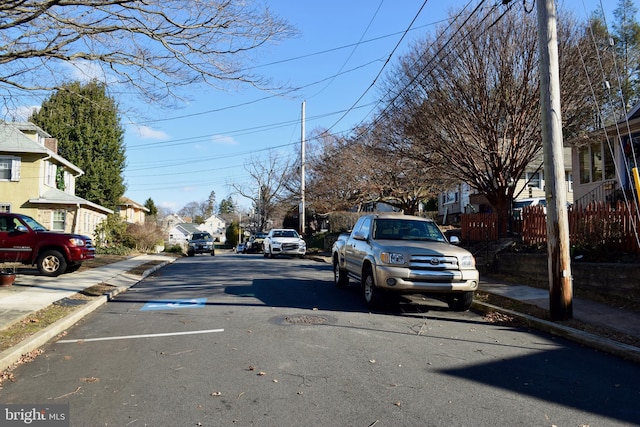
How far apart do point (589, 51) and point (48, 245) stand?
16.6 meters

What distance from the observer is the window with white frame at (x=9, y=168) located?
27.5 meters

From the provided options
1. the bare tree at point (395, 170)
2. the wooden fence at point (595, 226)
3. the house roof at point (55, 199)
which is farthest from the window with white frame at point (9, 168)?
the wooden fence at point (595, 226)

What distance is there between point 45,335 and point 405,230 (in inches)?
268

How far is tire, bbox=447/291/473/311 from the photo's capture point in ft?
30.1

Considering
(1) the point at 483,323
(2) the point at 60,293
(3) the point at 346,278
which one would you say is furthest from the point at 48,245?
(1) the point at 483,323

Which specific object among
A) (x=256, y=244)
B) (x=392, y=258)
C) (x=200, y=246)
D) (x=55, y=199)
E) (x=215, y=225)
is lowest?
(x=392, y=258)

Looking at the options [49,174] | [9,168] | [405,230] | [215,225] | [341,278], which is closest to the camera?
[405,230]

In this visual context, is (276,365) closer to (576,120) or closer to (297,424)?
(297,424)

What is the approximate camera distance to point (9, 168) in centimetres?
2762

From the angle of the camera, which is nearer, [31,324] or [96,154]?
[31,324]

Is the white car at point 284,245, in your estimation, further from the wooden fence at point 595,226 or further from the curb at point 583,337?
the curb at point 583,337

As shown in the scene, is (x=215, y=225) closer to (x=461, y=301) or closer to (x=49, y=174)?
(x=49, y=174)

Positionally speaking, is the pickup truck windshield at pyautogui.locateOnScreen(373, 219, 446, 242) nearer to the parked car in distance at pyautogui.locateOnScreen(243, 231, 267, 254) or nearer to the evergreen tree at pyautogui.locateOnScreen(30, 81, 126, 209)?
the parked car in distance at pyautogui.locateOnScreen(243, 231, 267, 254)

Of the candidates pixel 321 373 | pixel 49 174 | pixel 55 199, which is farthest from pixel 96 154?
pixel 321 373
